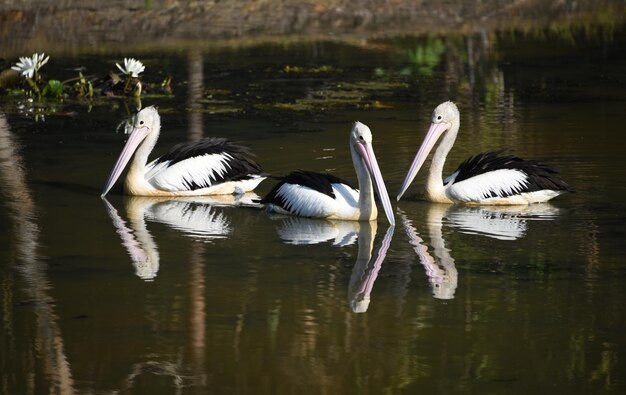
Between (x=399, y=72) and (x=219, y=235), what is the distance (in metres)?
8.12

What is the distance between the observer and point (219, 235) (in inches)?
338

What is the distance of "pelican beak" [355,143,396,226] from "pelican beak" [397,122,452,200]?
802mm

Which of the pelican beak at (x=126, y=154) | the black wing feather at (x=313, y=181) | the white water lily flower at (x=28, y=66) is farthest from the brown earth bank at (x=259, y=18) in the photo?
the black wing feather at (x=313, y=181)

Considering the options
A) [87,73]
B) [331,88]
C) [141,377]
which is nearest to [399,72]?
[331,88]

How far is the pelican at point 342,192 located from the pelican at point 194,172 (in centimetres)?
101

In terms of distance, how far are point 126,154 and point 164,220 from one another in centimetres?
125

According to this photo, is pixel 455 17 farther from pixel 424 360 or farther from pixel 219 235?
pixel 424 360

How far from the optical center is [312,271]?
7.56 m

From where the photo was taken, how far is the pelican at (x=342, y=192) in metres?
8.82

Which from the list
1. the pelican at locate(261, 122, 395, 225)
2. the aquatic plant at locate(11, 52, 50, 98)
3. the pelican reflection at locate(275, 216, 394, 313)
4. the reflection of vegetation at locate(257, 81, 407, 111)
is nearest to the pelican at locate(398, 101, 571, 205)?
the pelican at locate(261, 122, 395, 225)

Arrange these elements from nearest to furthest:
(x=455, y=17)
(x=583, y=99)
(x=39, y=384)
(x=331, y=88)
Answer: (x=39, y=384), (x=583, y=99), (x=331, y=88), (x=455, y=17)

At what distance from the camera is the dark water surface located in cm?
Answer: 589

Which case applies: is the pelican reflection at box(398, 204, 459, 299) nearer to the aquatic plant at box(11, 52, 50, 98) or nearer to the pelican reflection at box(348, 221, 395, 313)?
the pelican reflection at box(348, 221, 395, 313)

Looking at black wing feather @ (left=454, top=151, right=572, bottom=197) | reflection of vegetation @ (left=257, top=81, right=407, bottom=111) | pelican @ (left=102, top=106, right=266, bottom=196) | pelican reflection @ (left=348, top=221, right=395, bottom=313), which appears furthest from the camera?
reflection of vegetation @ (left=257, top=81, right=407, bottom=111)
